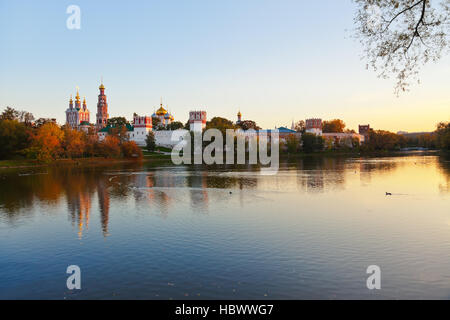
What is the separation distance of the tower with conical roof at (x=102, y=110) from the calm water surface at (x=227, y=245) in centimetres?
10442

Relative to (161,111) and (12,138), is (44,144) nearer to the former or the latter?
(12,138)

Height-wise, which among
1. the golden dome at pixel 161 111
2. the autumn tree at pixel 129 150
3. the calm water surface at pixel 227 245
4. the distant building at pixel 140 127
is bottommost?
the calm water surface at pixel 227 245

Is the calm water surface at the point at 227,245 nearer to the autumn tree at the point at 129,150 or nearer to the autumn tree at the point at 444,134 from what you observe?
the autumn tree at the point at 129,150

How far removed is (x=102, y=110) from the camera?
404 feet

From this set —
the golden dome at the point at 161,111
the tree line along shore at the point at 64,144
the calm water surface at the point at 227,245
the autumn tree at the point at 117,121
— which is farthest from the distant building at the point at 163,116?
the calm water surface at the point at 227,245

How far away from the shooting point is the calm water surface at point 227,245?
9.05 m

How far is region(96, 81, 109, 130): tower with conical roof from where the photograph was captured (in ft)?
404

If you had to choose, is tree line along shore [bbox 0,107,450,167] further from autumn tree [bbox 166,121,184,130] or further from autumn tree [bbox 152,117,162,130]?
autumn tree [bbox 152,117,162,130]

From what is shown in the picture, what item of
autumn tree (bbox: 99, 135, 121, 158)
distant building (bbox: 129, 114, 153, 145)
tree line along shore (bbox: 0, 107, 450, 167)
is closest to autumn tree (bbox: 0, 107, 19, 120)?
tree line along shore (bbox: 0, 107, 450, 167)

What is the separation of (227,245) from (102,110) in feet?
389

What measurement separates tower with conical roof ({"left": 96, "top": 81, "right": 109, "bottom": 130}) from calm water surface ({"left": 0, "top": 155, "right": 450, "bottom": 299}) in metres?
104
